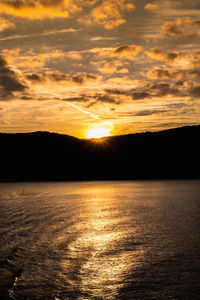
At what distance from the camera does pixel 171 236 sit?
22719mm

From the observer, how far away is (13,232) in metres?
23.9

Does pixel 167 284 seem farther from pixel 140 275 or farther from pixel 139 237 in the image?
pixel 139 237

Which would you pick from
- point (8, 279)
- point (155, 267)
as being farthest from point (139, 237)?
point (8, 279)

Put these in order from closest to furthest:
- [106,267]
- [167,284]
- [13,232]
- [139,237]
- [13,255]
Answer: [167,284]
[106,267]
[13,255]
[139,237]
[13,232]

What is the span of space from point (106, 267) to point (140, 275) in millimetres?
1836

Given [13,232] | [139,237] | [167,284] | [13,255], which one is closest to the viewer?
[167,284]

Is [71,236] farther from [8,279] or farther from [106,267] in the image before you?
[8,279]

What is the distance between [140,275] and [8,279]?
5866 millimetres

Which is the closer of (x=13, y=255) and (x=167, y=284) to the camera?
(x=167, y=284)

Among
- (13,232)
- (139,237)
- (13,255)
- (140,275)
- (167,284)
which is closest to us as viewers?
(167,284)

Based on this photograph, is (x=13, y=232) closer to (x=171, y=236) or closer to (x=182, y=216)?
(x=171, y=236)

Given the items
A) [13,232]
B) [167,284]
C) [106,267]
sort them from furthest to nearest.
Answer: [13,232], [106,267], [167,284]

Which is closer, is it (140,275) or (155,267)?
(140,275)

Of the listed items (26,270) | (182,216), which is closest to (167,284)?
(26,270)
